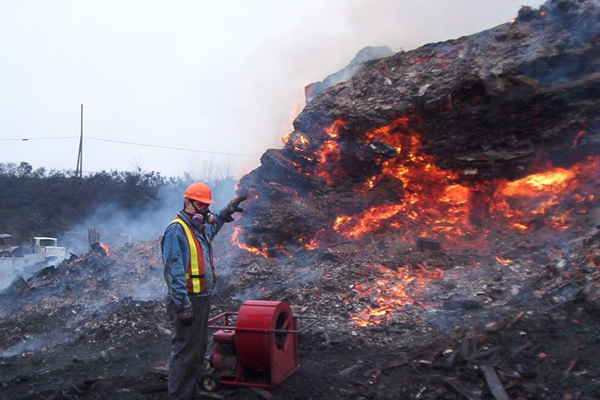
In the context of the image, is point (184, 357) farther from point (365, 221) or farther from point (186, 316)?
point (365, 221)

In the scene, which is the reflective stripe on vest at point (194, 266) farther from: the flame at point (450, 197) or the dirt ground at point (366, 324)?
the flame at point (450, 197)

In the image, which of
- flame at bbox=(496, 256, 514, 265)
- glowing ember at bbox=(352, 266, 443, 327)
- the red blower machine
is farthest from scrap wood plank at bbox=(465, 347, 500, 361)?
flame at bbox=(496, 256, 514, 265)

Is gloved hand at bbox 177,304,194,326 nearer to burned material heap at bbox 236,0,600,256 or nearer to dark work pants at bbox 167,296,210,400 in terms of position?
dark work pants at bbox 167,296,210,400

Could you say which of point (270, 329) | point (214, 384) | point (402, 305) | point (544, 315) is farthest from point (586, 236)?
point (214, 384)

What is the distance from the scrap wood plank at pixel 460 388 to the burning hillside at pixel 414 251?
24 mm

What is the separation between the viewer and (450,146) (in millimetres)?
10367

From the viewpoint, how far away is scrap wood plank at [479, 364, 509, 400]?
4.29 meters

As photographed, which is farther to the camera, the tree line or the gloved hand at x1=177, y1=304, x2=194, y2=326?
the tree line

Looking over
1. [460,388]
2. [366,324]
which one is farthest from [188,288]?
[366,324]

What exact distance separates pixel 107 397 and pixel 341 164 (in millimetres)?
8014

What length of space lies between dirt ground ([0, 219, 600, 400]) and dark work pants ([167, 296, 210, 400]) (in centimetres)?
35

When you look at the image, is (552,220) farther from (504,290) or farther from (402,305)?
(402,305)

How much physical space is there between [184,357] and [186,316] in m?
0.48

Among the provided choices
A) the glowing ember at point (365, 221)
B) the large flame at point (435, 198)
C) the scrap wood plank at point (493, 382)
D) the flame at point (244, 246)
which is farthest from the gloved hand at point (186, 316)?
the glowing ember at point (365, 221)
